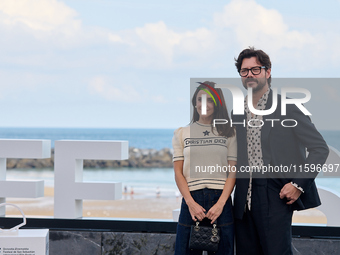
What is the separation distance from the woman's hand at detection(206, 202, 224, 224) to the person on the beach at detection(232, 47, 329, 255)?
8 cm

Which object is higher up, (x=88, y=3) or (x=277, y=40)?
(x=88, y=3)

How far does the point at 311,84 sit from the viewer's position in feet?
10.3

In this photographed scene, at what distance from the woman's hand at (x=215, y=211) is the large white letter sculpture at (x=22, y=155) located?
1.66 meters

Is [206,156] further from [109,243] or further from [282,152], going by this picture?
[109,243]

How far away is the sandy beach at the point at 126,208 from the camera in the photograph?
9414 millimetres

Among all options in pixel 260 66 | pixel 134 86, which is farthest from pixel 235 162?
pixel 134 86

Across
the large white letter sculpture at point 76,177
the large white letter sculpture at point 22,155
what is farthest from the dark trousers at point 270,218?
the large white letter sculpture at point 22,155

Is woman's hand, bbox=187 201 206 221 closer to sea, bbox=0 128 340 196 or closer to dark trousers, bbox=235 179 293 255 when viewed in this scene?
dark trousers, bbox=235 179 293 255

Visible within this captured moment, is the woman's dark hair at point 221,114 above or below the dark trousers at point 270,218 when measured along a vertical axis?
above

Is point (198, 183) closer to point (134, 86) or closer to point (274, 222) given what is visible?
point (274, 222)

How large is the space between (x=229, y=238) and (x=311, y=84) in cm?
130

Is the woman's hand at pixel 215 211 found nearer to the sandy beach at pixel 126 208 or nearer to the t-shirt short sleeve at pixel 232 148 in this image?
the t-shirt short sleeve at pixel 232 148

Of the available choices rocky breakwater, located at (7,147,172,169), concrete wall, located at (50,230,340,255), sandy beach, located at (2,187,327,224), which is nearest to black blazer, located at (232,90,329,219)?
concrete wall, located at (50,230,340,255)

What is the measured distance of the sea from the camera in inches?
571
